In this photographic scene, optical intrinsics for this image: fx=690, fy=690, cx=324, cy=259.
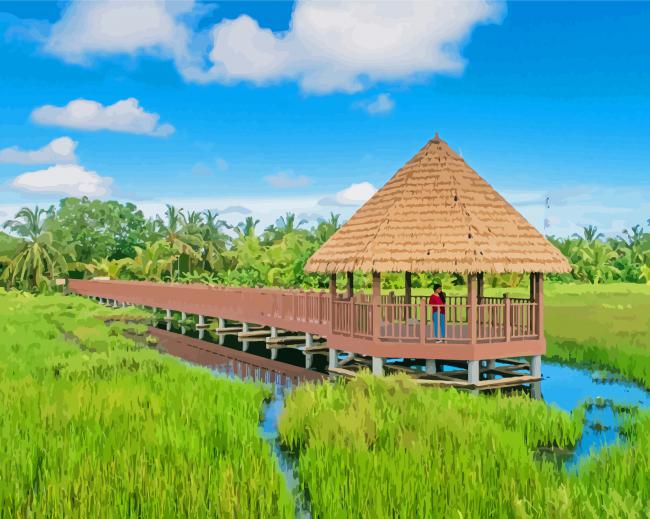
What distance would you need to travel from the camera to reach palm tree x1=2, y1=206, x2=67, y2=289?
1704 inches

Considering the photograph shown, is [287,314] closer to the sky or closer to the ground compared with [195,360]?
closer to the sky

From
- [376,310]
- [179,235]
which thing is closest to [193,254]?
[179,235]

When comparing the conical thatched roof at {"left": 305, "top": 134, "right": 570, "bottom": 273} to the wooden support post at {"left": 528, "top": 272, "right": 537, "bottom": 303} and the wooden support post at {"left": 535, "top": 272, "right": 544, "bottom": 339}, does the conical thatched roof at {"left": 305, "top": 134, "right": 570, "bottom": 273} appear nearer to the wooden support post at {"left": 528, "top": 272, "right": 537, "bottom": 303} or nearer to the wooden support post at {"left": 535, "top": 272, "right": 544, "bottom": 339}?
the wooden support post at {"left": 535, "top": 272, "right": 544, "bottom": 339}

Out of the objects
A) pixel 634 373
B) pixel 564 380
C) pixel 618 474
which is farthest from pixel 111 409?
pixel 634 373

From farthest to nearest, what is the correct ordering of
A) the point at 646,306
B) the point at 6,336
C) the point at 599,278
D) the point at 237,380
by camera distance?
1. the point at 599,278
2. the point at 646,306
3. the point at 6,336
4. the point at 237,380

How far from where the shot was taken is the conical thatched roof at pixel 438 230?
13102 millimetres

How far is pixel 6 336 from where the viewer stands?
18141 mm

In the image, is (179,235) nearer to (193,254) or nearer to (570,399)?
(193,254)

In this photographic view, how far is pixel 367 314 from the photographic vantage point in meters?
14.0

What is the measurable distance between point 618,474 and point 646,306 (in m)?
23.6

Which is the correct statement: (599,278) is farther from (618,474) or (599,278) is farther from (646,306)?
(618,474)

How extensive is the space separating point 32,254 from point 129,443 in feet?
129

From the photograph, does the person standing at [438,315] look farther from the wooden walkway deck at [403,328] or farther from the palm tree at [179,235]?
the palm tree at [179,235]

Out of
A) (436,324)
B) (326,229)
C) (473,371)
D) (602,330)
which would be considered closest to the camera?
(473,371)
